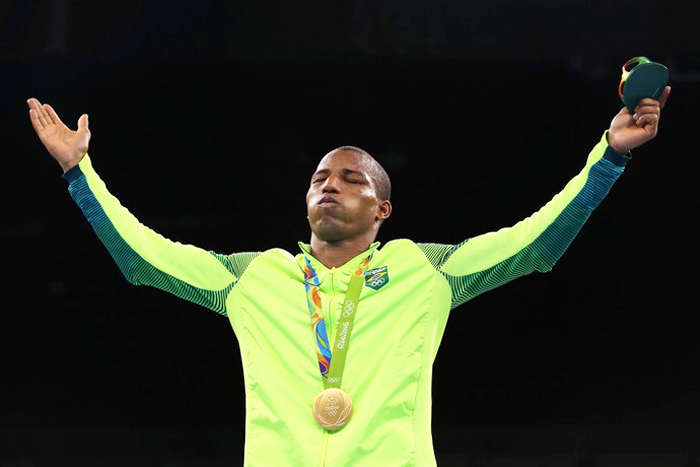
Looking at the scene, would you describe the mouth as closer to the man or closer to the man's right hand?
the man

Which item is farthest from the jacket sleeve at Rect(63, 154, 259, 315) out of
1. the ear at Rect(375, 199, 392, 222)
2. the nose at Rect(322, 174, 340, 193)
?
the ear at Rect(375, 199, 392, 222)

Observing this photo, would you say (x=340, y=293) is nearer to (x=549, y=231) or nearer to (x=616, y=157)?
(x=549, y=231)

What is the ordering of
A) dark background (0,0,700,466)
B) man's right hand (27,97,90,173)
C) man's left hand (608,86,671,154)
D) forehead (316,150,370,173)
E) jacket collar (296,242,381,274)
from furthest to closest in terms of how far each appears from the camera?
dark background (0,0,700,466), forehead (316,150,370,173), jacket collar (296,242,381,274), man's right hand (27,97,90,173), man's left hand (608,86,671,154)

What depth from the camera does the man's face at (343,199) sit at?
7.91 feet

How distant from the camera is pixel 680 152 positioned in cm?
447

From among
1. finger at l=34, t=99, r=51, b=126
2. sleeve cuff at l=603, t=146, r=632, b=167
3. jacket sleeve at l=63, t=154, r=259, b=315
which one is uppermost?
finger at l=34, t=99, r=51, b=126

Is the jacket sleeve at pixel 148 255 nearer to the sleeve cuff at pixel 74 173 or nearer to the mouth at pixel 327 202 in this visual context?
the sleeve cuff at pixel 74 173

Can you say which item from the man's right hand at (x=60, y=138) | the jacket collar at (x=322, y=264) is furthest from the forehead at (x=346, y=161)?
the man's right hand at (x=60, y=138)

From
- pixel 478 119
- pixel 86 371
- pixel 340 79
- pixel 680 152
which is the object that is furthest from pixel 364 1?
pixel 86 371

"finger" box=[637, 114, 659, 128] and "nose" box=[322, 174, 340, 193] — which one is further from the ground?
"nose" box=[322, 174, 340, 193]

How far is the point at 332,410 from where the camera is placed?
2.09 metres

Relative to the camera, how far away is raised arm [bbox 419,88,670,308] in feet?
6.88

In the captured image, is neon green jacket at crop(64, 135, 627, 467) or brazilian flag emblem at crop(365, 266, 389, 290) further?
brazilian flag emblem at crop(365, 266, 389, 290)

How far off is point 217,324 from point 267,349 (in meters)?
2.27
